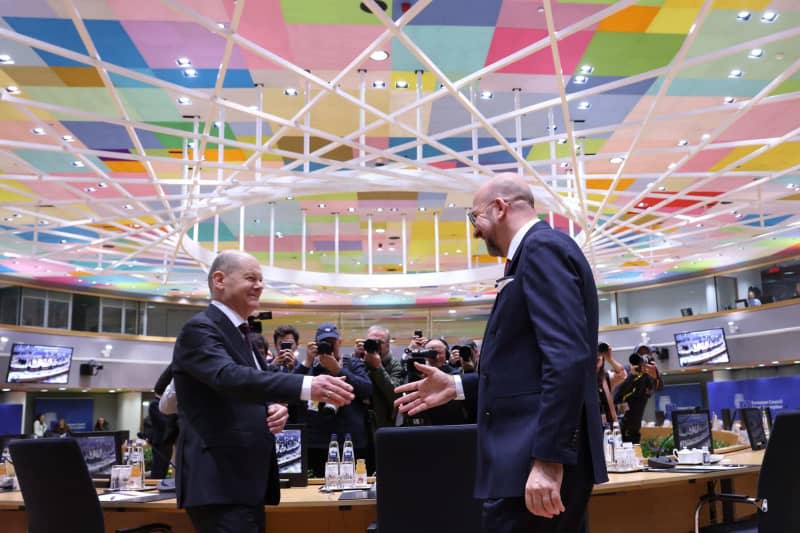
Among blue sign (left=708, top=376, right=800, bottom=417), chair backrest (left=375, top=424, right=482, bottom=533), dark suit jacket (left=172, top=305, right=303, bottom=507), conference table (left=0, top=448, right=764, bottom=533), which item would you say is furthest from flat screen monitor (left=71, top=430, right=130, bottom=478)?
blue sign (left=708, top=376, right=800, bottom=417)

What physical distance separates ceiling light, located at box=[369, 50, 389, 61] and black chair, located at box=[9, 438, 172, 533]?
710 cm

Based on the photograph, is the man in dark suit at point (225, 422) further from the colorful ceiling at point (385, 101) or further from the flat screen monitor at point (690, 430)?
the colorful ceiling at point (385, 101)

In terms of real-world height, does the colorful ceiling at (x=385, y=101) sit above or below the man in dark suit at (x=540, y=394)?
above

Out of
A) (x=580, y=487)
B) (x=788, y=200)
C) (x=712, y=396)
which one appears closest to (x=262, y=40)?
(x=580, y=487)

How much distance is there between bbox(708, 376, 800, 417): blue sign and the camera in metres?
20.2

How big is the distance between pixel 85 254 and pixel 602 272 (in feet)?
46.3

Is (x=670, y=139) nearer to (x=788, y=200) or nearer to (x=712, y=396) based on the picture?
(x=788, y=200)

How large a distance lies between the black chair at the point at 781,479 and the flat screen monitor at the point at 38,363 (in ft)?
68.3

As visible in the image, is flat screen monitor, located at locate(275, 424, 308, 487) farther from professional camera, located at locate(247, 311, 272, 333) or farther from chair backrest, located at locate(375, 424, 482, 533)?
chair backrest, located at locate(375, 424, 482, 533)

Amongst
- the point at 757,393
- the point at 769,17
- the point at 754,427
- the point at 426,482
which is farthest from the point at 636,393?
the point at 757,393

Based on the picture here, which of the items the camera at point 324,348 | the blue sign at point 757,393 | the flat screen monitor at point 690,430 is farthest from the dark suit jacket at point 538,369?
the blue sign at point 757,393

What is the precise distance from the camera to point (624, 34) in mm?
9281

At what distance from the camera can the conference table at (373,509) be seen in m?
4.01

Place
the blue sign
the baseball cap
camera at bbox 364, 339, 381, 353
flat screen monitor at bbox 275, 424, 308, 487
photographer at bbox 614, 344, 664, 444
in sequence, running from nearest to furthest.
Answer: flat screen monitor at bbox 275, 424, 308, 487 → the baseball cap → camera at bbox 364, 339, 381, 353 → photographer at bbox 614, 344, 664, 444 → the blue sign
